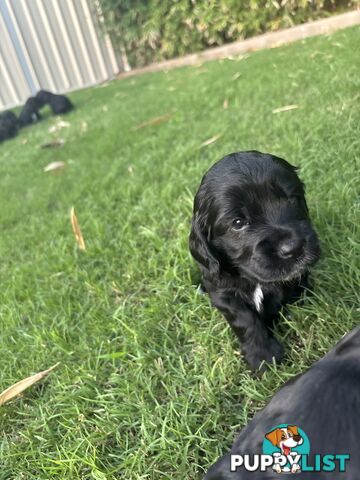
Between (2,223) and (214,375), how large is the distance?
2728mm

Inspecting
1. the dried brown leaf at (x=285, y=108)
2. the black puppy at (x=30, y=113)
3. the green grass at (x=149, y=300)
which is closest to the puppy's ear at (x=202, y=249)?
the green grass at (x=149, y=300)

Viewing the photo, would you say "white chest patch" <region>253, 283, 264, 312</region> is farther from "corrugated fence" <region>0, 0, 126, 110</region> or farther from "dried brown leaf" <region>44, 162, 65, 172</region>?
"corrugated fence" <region>0, 0, 126, 110</region>

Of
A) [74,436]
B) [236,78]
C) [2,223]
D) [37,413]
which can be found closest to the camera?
[74,436]

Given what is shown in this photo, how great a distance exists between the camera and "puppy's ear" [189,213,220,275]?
5.53 ft

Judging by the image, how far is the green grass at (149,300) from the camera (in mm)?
1488

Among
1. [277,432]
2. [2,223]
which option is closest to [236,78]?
[2,223]

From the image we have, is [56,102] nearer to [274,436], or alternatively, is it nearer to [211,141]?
[211,141]

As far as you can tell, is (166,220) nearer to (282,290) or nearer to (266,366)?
(282,290)

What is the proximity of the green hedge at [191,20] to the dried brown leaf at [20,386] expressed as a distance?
25.7 feet

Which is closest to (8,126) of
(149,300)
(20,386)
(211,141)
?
(211,141)

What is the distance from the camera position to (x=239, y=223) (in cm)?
162

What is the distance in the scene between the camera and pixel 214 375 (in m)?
1.61

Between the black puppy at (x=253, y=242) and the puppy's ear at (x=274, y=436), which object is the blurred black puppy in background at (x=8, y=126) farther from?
the puppy's ear at (x=274, y=436)

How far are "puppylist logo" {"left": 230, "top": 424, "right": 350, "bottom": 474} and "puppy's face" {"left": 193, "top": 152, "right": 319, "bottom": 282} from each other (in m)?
0.70
